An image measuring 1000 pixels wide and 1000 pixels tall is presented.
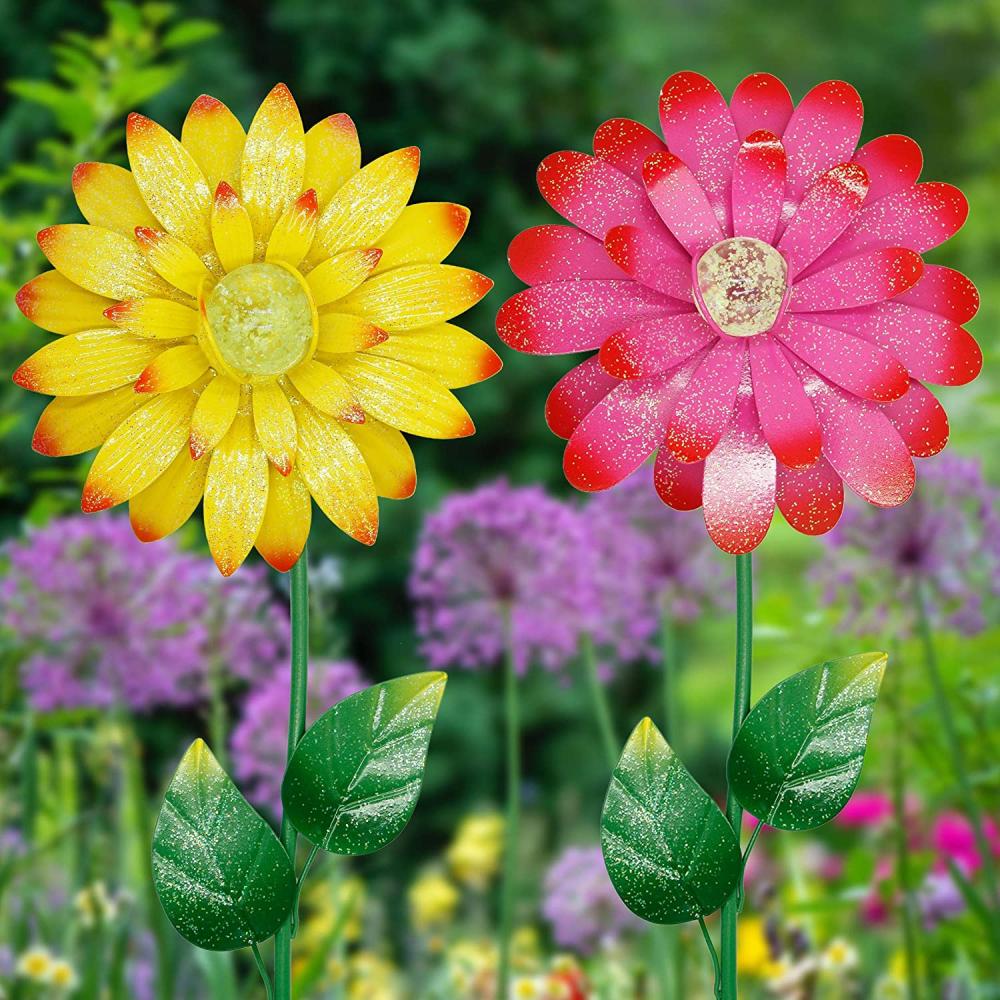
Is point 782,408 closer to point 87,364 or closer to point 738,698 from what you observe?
point 738,698

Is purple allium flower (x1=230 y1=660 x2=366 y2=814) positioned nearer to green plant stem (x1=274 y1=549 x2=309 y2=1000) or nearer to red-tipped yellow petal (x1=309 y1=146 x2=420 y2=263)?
green plant stem (x1=274 y1=549 x2=309 y2=1000)

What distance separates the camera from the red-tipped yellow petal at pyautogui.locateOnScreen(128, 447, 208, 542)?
76 cm

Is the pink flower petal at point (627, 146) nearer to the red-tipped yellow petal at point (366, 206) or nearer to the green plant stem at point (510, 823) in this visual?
the red-tipped yellow petal at point (366, 206)

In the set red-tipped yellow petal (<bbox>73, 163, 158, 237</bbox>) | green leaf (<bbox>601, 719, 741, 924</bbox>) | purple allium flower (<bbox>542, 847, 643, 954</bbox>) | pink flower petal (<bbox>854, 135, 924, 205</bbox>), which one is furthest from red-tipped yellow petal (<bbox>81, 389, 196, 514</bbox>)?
purple allium flower (<bbox>542, 847, 643, 954</bbox>)

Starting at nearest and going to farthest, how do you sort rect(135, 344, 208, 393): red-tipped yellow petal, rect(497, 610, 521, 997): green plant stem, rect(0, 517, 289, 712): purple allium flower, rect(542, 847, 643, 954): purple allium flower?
rect(135, 344, 208, 393): red-tipped yellow petal
rect(497, 610, 521, 997): green plant stem
rect(0, 517, 289, 712): purple allium flower
rect(542, 847, 643, 954): purple allium flower

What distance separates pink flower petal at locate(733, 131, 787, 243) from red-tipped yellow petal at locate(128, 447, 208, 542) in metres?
0.35

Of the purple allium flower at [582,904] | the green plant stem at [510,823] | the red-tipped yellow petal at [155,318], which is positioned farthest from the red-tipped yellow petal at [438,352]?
the purple allium flower at [582,904]

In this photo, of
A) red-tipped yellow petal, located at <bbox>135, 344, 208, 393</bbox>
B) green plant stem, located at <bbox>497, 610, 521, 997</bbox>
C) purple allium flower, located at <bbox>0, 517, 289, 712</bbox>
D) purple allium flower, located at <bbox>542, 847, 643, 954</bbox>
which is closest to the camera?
red-tipped yellow petal, located at <bbox>135, 344, 208, 393</bbox>

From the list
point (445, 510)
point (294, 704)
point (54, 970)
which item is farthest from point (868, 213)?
point (54, 970)

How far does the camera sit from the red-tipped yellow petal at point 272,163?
29.9 inches

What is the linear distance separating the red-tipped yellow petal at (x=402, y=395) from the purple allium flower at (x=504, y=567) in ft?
2.08

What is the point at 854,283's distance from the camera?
2.45 ft

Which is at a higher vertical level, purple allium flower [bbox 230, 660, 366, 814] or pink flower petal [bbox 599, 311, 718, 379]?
pink flower petal [bbox 599, 311, 718, 379]

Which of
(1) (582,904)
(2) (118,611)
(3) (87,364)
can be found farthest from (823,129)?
(1) (582,904)
